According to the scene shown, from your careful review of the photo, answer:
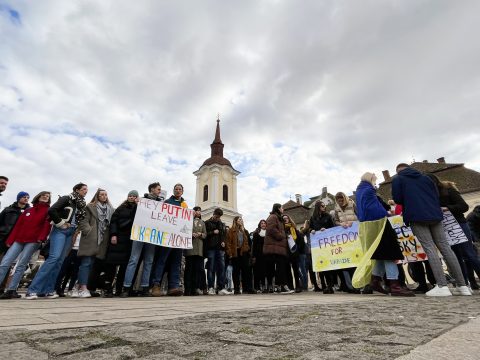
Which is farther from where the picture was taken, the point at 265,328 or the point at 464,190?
the point at 464,190

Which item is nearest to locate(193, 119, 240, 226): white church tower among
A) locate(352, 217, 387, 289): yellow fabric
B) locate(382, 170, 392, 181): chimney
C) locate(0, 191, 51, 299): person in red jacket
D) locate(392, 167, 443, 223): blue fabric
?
locate(382, 170, 392, 181): chimney

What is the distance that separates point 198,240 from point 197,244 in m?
0.09

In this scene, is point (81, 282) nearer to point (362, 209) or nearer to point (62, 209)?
point (62, 209)

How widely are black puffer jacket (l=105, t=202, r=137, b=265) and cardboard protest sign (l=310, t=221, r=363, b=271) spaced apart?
388 cm

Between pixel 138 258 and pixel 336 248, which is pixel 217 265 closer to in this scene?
pixel 138 258

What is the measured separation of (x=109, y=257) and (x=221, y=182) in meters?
36.7

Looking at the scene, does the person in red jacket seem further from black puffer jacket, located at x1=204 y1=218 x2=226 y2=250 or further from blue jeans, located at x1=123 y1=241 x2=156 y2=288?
black puffer jacket, located at x1=204 y1=218 x2=226 y2=250

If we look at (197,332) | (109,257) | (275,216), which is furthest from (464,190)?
(197,332)

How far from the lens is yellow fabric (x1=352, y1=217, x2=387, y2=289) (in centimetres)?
454

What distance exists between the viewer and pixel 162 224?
610 centimetres

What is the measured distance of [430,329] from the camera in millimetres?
1555

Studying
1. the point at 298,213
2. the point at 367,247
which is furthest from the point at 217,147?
the point at 367,247

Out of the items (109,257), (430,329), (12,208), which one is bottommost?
(430,329)

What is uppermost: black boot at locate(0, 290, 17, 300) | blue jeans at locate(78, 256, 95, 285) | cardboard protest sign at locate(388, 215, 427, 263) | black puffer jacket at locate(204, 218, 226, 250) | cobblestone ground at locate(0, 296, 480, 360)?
black puffer jacket at locate(204, 218, 226, 250)
